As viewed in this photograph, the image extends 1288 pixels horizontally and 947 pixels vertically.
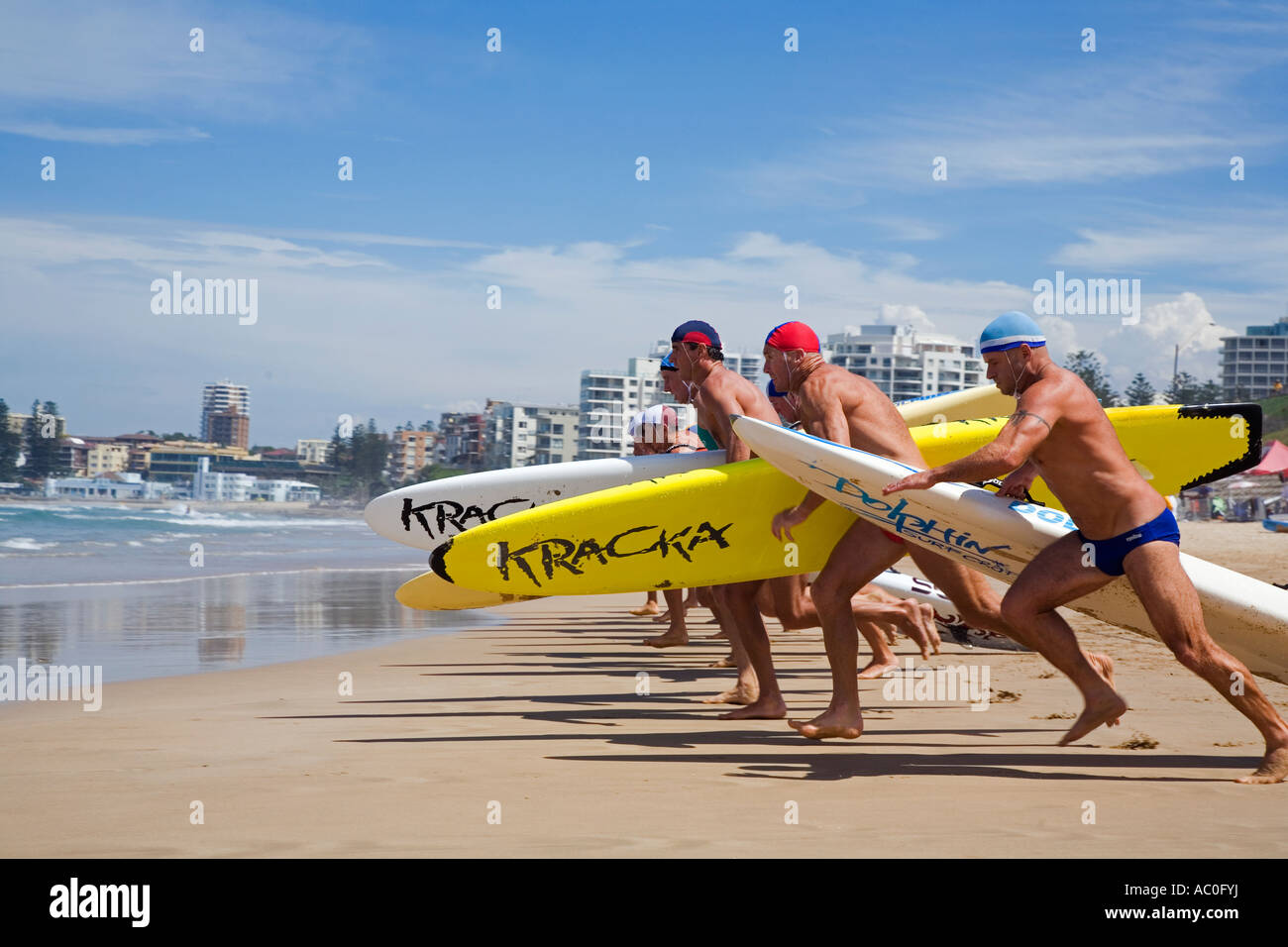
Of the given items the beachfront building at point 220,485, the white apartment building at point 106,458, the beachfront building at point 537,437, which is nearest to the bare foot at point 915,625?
the beachfront building at point 537,437

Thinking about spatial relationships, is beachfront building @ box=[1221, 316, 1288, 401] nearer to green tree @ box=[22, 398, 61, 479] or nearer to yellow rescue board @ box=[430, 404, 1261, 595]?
green tree @ box=[22, 398, 61, 479]

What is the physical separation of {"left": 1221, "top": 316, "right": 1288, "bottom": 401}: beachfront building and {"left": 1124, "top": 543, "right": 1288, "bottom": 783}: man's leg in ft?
530

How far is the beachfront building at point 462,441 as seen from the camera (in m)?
128

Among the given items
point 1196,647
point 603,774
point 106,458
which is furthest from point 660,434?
point 106,458

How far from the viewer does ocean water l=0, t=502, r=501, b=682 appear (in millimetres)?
8891

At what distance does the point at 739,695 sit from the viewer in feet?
21.0

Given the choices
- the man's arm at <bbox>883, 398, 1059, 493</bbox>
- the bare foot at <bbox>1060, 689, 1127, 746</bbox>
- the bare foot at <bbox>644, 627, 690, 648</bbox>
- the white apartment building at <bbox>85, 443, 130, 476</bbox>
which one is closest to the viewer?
the man's arm at <bbox>883, 398, 1059, 493</bbox>

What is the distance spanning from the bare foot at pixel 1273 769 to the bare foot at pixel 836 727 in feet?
4.79

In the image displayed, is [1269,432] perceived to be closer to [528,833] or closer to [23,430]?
[528,833]

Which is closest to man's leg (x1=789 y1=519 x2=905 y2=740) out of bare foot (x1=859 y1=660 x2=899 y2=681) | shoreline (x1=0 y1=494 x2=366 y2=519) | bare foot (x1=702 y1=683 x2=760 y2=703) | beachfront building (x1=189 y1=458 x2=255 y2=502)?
bare foot (x1=702 y1=683 x2=760 y2=703)

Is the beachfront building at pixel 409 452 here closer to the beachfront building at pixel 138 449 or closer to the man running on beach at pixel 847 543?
the beachfront building at pixel 138 449

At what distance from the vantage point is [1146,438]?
7.25 m

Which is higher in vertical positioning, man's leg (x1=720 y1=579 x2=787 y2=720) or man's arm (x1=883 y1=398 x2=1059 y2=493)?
man's arm (x1=883 y1=398 x2=1059 y2=493)

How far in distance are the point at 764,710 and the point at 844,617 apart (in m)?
0.95
